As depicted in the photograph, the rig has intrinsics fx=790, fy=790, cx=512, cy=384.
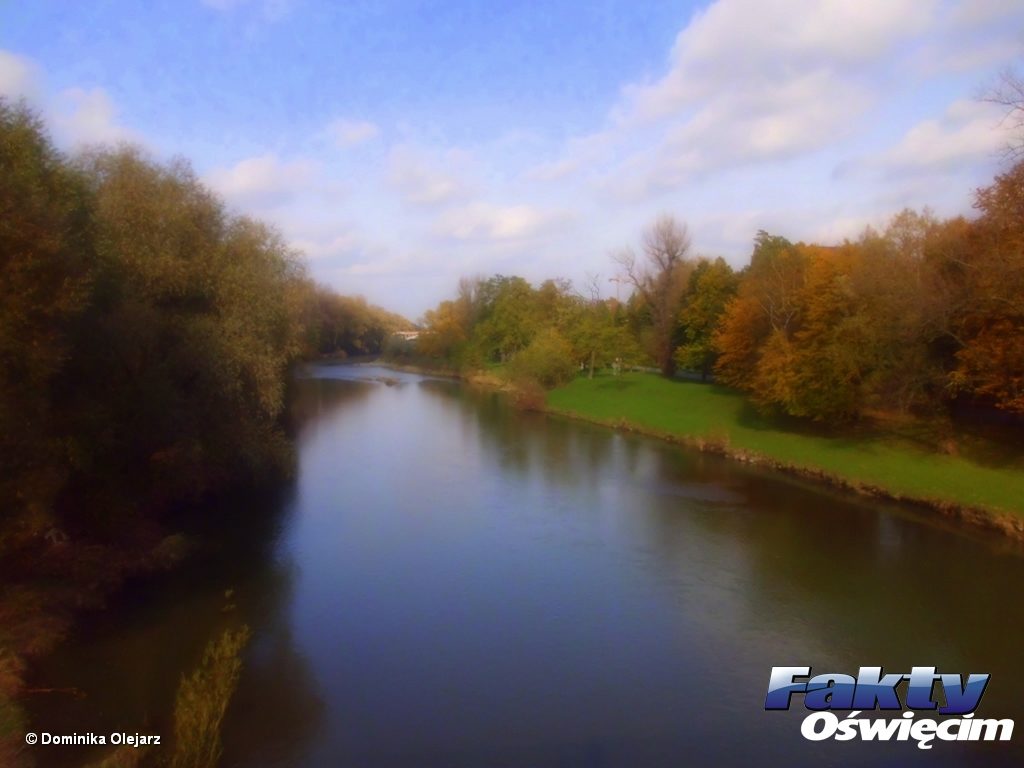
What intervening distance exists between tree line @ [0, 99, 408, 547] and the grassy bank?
14.6 metres

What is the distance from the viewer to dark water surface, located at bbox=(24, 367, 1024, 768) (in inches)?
318

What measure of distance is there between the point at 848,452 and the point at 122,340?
18843mm

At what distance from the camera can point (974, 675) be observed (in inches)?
383

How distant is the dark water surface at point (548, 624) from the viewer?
807 cm

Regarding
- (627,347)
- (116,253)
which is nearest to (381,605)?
(116,253)

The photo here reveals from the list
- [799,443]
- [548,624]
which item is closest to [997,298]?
[799,443]

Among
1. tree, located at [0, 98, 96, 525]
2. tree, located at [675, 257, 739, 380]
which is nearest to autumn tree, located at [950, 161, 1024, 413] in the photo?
tree, located at [675, 257, 739, 380]

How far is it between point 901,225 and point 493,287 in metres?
43.9

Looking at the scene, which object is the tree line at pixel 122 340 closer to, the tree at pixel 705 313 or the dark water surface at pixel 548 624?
the dark water surface at pixel 548 624

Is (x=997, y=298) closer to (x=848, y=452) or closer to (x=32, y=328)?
(x=848, y=452)

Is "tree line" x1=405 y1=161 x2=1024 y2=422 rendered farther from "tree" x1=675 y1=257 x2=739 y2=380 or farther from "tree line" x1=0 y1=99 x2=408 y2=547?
"tree line" x1=0 y1=99 x2=408 y2=547

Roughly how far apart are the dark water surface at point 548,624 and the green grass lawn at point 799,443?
1.41 m

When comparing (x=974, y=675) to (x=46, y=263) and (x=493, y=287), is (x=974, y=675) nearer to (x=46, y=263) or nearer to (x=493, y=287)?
(x=46, y=263)

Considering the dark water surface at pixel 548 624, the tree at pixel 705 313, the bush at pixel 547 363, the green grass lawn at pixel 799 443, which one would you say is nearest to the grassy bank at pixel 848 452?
the green grass lawn at pixel 799 443
